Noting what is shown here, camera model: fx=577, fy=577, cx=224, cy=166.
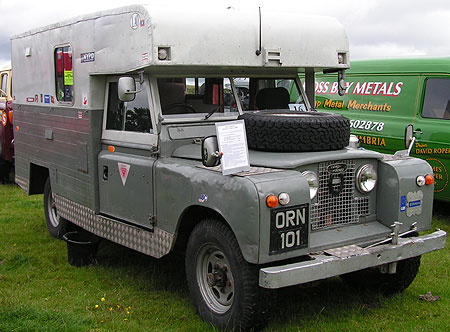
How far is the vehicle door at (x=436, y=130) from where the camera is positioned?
768 cm

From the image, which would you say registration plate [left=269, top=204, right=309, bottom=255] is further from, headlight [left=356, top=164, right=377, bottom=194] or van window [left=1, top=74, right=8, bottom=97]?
van window [left=1, top=74, right=8, bottom=97]

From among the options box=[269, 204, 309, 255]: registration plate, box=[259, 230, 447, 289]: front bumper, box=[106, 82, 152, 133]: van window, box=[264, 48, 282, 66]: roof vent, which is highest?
box=[264, 48, 282, 66]: roof vent

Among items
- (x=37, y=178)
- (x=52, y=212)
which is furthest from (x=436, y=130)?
(x=37, y=178)

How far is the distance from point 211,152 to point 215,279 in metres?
1.01

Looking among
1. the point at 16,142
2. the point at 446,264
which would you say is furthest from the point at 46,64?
the point at 446,264

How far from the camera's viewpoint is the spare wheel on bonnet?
463cm

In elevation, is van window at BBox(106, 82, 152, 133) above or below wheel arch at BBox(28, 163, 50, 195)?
above

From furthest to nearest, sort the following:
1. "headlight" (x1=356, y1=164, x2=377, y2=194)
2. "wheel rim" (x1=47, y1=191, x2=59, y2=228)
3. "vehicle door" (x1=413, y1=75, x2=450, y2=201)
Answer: "vehicle door" (x1=413, y1=75, x2=450, y2=201), "wheel rim" (x1=47, y1=191, x2=59, y2=228), "headlight" (x1=356, y1=164, x2=377, y2=194)

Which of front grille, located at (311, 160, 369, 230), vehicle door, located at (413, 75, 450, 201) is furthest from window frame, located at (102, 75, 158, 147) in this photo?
vehicle door, located at (413, 75, 450, 201)

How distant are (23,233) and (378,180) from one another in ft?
16.5

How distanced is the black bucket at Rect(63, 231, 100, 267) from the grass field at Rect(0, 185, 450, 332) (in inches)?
4.4

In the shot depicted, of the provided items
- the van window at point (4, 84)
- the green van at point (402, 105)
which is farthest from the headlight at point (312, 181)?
the van window at point (4, 84)

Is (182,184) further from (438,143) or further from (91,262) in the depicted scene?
(438,143)

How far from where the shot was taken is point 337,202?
4.68 m
